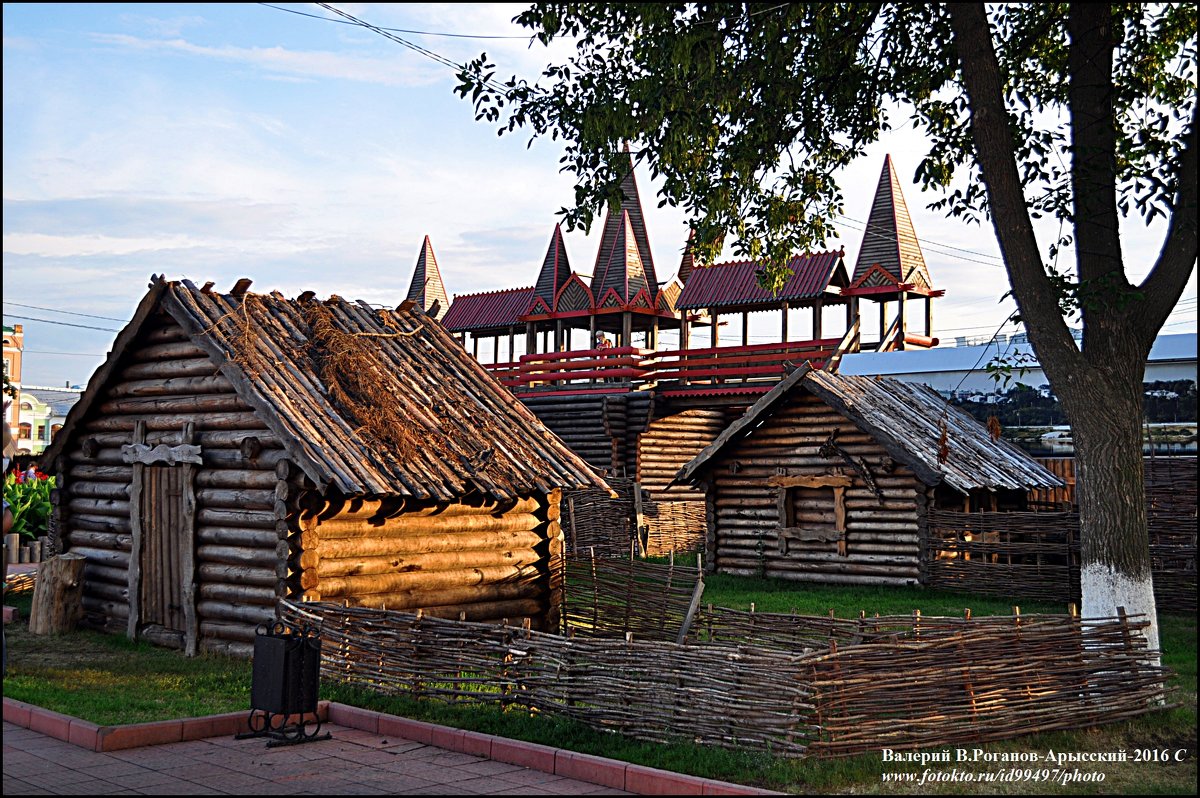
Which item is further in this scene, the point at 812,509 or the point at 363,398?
the point at 812,509

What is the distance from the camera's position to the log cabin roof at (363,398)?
12.6m

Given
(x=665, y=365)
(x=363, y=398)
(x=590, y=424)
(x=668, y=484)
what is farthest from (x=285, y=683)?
(x=665, y=365)

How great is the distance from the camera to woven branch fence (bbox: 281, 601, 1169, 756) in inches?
326

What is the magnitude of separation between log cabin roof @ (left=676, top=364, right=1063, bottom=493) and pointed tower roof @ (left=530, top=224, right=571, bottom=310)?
46.3ft

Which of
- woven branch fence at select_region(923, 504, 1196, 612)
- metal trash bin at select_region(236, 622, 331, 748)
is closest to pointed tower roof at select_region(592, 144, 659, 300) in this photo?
woven branch fence at select_region(923, 504, 1196, 612)

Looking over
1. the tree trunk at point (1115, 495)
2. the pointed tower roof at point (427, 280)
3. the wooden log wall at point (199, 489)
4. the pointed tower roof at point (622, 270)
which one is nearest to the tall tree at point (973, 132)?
the tree trunk at point (1115, 495)

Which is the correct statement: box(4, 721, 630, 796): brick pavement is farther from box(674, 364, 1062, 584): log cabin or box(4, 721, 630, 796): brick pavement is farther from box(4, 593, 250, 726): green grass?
box(674, 364, 1062, 584): log cabin

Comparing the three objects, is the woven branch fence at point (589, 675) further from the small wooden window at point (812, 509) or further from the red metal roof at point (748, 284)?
the red metal roof at point (748, 284)

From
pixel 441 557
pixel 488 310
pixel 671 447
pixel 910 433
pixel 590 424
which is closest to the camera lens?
pixel 441 557

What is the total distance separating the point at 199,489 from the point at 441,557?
3.14m

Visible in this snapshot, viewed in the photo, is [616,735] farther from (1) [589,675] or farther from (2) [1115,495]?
(2) [1115,495]

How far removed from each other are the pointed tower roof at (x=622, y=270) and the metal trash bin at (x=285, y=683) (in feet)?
85.0

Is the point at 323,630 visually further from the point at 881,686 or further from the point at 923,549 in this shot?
the point at 923,549

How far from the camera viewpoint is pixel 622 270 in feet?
115
